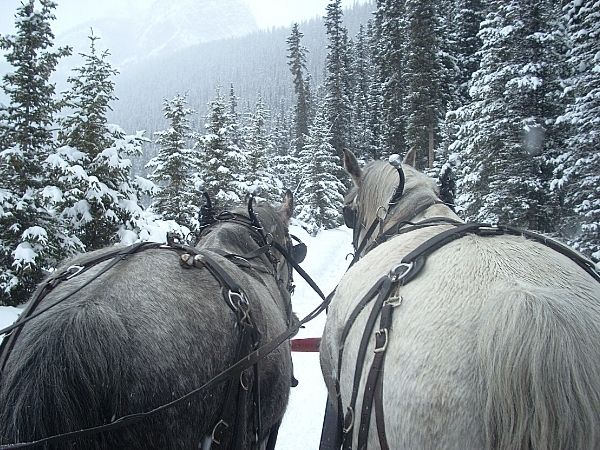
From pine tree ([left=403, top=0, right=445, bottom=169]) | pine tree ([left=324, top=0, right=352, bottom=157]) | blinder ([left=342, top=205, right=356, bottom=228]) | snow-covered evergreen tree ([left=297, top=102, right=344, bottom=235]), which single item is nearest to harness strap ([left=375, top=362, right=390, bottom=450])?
blinder ([left=342, top=205, right=356, bottom=228])

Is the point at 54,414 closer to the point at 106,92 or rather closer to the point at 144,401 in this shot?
the point at 144,401

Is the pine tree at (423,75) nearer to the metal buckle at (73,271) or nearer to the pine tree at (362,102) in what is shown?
the pine tree at (362,102)

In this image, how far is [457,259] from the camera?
6.21 feet

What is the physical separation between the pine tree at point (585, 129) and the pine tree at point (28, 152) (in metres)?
12.5

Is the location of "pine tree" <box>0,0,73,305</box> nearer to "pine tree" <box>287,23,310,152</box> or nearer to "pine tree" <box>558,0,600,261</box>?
"pine tree" <box>558,0,600,261</box>

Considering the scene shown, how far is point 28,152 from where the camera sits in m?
9.73

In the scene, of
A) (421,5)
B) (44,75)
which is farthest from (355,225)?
(421,5)

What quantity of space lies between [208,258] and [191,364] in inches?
26.8

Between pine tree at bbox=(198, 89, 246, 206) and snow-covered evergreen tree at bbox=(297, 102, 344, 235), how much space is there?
8580 mm

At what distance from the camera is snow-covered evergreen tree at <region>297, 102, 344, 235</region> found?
3016 cm

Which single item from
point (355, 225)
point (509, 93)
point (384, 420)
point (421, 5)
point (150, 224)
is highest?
point (421, 5)

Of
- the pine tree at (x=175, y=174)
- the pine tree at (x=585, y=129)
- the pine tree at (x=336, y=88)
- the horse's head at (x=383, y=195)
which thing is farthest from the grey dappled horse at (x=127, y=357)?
the pine tree at (x=336, y=88)

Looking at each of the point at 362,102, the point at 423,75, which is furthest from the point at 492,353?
the point at 362,102

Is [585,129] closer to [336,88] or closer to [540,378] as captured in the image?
[540,378]
